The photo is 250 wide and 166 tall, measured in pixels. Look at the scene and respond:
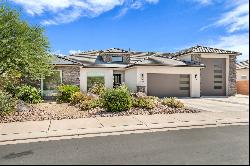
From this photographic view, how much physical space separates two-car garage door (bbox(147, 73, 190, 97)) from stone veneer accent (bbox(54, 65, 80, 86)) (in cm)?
684

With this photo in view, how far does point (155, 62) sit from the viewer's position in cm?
2750

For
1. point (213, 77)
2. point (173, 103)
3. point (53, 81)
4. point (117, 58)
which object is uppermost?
point (117, 58)

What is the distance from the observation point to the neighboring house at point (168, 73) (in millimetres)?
26484

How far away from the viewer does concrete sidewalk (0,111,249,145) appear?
10.0 metres

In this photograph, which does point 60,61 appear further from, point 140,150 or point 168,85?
point 140,150

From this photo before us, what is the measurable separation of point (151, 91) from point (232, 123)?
15.7 meters

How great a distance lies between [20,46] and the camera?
15.5 m

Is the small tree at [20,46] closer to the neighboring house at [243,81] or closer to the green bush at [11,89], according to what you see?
the green bush at [11,89]

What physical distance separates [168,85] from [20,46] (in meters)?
16.2

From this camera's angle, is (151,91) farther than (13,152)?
Yes

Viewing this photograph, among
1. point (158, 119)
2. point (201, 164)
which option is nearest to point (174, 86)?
point (158, 119)

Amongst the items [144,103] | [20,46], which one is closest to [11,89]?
[20,46]

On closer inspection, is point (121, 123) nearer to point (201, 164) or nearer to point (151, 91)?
point (201, 164)

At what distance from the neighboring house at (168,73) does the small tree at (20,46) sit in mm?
5559
